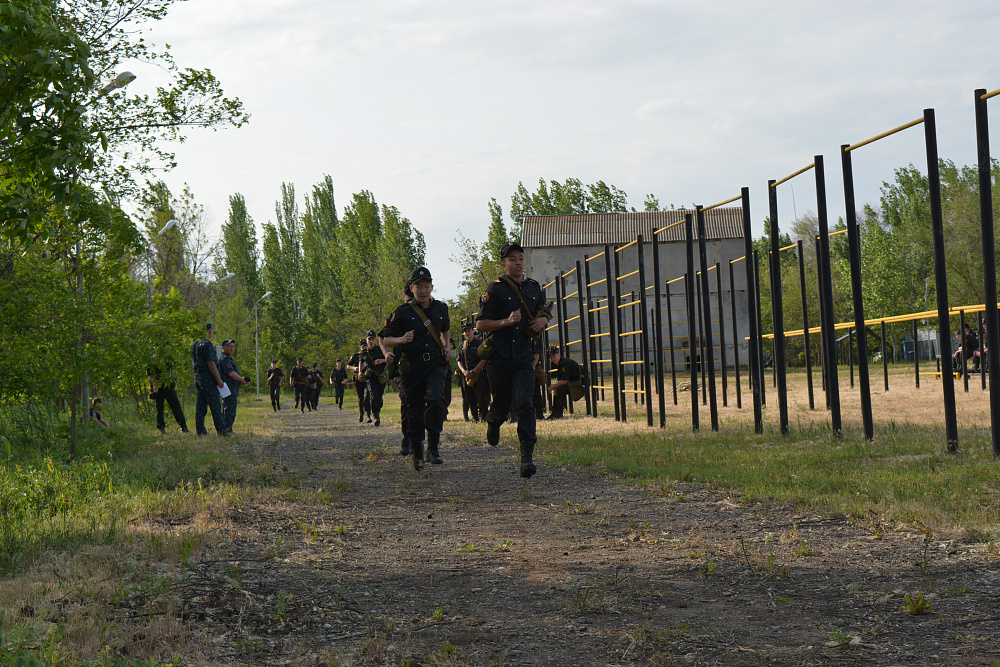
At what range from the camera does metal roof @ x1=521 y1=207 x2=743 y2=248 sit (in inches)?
2018

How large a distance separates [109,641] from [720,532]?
11.6ft

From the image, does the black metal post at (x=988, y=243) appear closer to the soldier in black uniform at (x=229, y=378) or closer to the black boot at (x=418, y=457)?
the black boot at (x=418, y=457)

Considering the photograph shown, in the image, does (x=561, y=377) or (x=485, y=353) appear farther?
(x=561, y=377)

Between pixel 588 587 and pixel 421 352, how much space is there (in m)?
5.34

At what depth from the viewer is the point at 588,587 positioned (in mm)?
4406

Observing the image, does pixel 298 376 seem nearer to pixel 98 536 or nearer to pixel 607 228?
pixel 98 536

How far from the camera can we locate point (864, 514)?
18.6 ft

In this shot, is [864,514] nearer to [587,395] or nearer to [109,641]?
[109,641]

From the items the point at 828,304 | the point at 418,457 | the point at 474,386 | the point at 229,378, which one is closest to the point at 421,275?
the point at 418,457

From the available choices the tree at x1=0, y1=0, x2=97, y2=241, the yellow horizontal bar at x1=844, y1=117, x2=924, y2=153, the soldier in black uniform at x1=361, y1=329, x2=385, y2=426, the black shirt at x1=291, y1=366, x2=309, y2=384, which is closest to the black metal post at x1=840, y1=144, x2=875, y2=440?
the yellow horizontal bar at x1=844, y1=117, x2=924, y2=153

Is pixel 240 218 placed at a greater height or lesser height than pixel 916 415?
greater

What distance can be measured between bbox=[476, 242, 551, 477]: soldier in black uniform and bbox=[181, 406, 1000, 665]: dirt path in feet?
6.15

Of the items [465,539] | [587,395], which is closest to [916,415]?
[587,395]

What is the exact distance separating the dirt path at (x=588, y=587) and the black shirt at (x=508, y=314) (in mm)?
2111
